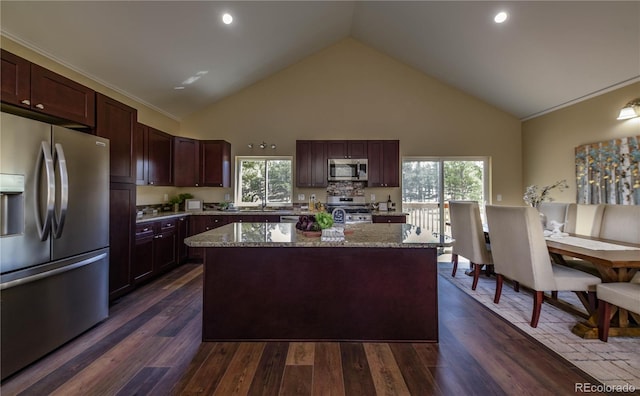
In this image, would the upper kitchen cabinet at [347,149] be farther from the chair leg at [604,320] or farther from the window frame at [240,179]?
the chair leg at [604,320]

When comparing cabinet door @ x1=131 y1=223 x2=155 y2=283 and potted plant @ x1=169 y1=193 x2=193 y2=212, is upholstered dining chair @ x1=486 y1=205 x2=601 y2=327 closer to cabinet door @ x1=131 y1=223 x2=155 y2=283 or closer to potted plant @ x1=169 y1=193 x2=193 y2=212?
cabinet door @ x1=131 y1=223 x2=155 y2=283

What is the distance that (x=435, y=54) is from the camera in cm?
474

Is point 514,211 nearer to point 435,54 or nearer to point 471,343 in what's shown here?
point 471,343

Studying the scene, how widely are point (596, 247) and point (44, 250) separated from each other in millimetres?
4468

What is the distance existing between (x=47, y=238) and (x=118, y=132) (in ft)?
4.75

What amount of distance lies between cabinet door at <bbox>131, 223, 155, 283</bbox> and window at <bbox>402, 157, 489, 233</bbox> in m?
4.43

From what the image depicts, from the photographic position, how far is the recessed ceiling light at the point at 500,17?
134 inches

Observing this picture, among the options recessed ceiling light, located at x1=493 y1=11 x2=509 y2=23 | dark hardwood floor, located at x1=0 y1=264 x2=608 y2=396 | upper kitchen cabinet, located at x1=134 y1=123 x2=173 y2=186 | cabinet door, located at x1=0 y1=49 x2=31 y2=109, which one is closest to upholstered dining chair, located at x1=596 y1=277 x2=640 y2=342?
dark hardwood floor, located at x1=0 y1=264 x2=608 y2=396

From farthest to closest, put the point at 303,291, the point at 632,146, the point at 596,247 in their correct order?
the point at 632,146 → the point at 596,247 → the point at 303,291

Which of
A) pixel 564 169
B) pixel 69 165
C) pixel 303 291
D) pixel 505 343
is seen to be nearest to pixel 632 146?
pixel 564 169

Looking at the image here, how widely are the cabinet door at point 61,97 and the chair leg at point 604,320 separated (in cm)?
483

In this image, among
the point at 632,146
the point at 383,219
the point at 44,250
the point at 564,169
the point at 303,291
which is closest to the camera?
the point at 44,250

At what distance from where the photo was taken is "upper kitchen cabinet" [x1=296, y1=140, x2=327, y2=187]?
207 inches

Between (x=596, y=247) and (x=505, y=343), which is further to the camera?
(x=596, y=247)
